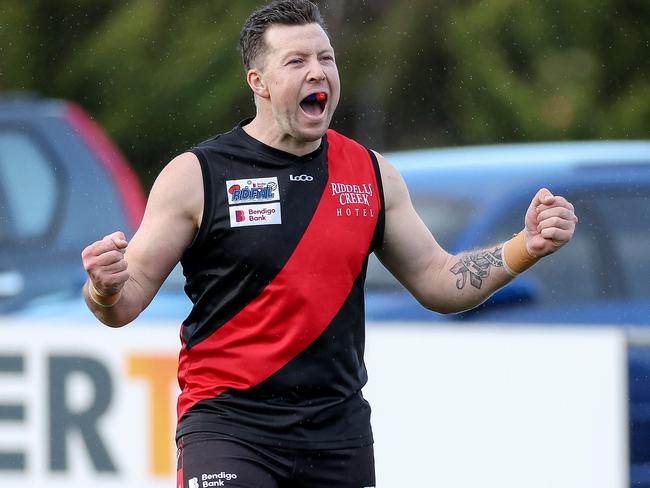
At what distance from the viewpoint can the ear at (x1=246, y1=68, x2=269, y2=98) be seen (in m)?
4.00

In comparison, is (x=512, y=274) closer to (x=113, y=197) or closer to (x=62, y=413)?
(x=62, y=413)

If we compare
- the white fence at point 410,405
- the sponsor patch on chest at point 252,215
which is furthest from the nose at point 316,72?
the white fence at point 410,405

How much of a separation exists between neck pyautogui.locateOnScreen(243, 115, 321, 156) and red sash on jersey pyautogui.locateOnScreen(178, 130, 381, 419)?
15 centimetres

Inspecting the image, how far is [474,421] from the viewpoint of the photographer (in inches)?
208

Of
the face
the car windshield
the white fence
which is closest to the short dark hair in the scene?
the face

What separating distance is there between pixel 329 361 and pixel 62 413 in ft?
7.60

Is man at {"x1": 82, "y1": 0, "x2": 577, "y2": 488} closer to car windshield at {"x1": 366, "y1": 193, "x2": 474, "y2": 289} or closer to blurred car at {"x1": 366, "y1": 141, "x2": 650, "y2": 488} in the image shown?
blurred car at {"x1": 366, "y1": 141, "x2": 650, "y2": 488}

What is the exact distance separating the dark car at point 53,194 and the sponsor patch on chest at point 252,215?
17.5 feet

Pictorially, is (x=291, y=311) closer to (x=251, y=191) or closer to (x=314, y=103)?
(x=251, y=191)

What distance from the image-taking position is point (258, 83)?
402 centimetres

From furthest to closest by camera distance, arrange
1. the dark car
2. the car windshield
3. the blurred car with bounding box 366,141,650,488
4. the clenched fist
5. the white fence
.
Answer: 1. the dark car
2. the car windshield
3. the blurred car with bounding box 366,141,650,488
4. the white fence
5. the clenched fist

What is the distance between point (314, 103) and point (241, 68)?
11699 millimetres

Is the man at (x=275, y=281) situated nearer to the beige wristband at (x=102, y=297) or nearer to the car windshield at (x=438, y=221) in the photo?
the beige wristband at (x=102, y=297)

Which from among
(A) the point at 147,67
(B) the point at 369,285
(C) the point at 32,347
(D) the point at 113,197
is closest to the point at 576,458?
(B) the point at 369,285
